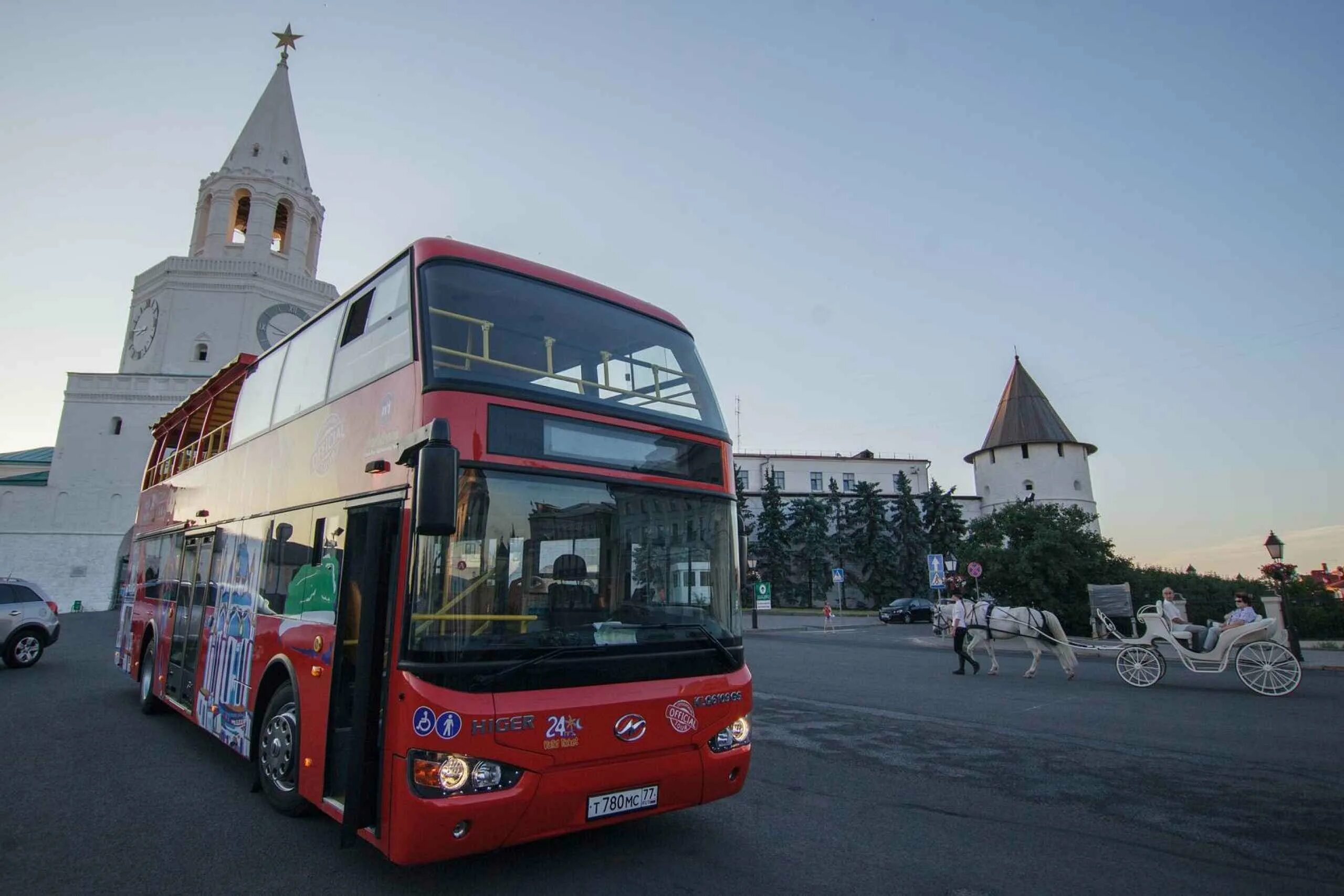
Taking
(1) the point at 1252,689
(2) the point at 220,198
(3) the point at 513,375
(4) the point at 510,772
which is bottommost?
(1) the point at 1252,689

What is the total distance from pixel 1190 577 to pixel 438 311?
56829 mm

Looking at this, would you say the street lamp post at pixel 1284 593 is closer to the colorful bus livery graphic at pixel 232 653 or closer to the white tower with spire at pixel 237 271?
the colorful bus livery graphic at pixel 232 653

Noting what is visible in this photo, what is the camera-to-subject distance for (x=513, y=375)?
14.9 feet

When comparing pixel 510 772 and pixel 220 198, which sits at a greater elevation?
pixel 220 198

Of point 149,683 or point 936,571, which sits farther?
point 936,571

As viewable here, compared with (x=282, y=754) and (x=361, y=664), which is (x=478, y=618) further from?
(x=282, y=754)

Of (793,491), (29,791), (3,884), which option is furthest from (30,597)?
(793,491)

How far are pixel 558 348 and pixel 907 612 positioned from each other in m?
41.2

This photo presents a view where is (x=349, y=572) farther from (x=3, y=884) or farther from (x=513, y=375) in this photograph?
(x=3, y=884)

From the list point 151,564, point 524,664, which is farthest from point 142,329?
point 524,664

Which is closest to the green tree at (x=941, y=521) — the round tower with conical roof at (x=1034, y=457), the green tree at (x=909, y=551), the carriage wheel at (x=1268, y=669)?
the green tree at (x=909, y=551)

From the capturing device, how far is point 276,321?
51031 millimetres

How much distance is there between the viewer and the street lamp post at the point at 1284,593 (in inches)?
651

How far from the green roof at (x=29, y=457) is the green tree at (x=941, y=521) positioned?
231 ft
